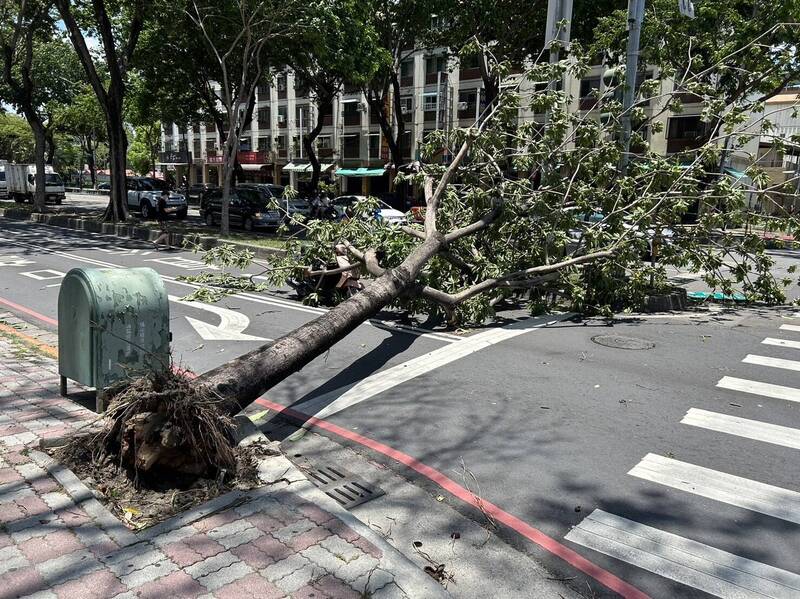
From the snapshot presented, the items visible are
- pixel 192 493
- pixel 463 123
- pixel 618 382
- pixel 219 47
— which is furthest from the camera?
pixel 463 123

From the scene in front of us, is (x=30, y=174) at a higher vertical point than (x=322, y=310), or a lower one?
higher

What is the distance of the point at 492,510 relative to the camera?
4270 millimetres

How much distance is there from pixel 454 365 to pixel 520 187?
13.9 feet

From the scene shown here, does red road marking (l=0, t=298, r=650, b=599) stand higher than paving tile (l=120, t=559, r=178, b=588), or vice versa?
paving tile (l=120, t=559, r=178, b=588)

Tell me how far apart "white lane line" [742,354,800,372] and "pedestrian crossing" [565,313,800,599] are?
84.5 inches

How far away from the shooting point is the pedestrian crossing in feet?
11.4

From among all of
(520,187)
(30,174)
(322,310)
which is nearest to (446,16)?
(520,187)

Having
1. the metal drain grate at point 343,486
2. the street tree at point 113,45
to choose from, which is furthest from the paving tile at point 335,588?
the street tree at point 113,45

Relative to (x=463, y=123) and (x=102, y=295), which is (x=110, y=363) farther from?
(x=463, y=123)

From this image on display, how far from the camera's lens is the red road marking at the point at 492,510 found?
349cm

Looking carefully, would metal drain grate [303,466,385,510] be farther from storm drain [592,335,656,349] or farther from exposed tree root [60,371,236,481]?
storm drain [592,335,656,349]

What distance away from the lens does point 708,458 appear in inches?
197

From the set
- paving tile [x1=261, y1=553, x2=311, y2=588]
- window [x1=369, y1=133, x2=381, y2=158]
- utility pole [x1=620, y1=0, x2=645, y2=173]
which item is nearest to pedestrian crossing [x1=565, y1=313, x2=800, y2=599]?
paving tile [x1=261, y1=553, x2=311, y2=588]

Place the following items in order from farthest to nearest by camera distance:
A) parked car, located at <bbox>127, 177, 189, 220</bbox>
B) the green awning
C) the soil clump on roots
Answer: the green awning < parked car, located at <bbox>127, 177, 189, 220</bbox> < the soil clump on roots
